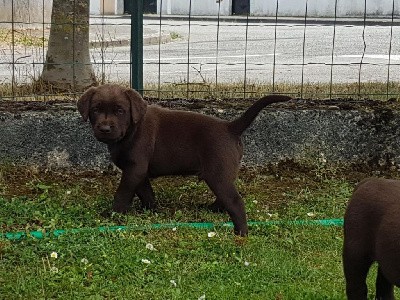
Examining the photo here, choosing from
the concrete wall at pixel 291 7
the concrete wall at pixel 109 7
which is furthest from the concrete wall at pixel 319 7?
the concrete wall at pixel 109 7

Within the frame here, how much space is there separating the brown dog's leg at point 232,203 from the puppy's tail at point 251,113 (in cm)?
41

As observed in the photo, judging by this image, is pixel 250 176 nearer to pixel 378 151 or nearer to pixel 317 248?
pixel 378 151

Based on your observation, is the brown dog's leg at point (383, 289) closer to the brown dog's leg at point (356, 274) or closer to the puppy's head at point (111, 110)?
the brown dog's leg at point (356, 274)

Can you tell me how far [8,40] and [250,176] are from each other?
4.65m

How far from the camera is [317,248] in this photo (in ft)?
17.7

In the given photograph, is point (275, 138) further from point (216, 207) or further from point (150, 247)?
point (150, 247)

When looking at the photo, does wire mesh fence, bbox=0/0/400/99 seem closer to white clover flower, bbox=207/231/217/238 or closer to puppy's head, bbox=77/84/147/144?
puppy's head, bbox=77/84/147/144

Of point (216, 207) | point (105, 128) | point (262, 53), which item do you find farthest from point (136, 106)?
point (262, 53)

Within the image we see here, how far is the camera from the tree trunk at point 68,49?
Answer: 27.1 feet

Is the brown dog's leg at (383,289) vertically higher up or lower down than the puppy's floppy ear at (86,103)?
lower down

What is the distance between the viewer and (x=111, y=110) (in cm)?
583

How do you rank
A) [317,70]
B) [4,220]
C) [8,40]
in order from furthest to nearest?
[317,70] < [8,40] < [4,220]

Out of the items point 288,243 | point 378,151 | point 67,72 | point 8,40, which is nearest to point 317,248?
point 288,243

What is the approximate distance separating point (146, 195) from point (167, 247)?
105 cm
